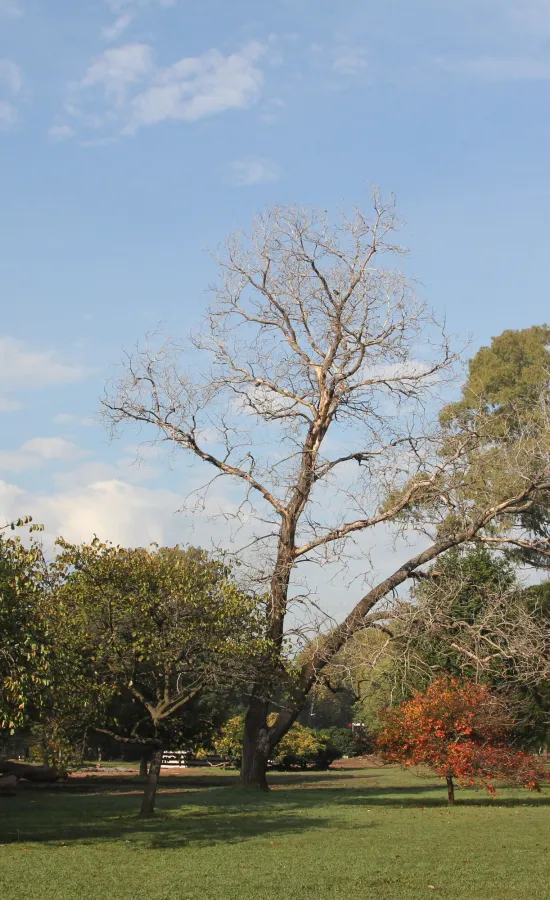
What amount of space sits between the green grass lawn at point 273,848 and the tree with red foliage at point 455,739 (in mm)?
884

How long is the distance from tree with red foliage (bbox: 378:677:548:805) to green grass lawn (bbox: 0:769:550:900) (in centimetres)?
88

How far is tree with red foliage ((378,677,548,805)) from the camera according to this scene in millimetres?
20375

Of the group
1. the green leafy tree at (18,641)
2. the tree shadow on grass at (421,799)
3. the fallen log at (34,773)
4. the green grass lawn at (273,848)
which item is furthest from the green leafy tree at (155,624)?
the fallen log at (34,773)

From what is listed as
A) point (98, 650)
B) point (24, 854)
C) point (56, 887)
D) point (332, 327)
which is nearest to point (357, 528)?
point (332, 327)

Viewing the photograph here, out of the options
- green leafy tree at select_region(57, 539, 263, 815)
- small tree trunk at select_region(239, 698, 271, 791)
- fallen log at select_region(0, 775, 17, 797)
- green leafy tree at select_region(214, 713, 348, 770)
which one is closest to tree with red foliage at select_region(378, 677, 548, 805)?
small tree trunk at select_region(239, 698, 271, 791)

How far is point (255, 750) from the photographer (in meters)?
24.7

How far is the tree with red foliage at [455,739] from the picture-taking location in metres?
20.4

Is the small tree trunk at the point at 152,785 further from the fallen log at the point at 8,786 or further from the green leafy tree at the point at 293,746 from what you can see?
the green leafy tree at the point at 293,746

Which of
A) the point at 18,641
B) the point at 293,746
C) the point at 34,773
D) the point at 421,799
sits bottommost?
the point at 421,799

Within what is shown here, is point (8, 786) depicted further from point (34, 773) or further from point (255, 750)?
point (255, 750)

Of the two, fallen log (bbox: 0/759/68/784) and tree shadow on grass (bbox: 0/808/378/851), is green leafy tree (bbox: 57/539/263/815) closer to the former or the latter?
tree shadow on grass (bbox: 0/808/378/851)

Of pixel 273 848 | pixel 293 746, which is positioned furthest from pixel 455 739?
pixel 293 746

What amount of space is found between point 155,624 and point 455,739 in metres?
8.13

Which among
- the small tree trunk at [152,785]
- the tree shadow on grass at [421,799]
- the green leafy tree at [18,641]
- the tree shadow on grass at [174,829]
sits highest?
the green leafy tree at [18,641]
